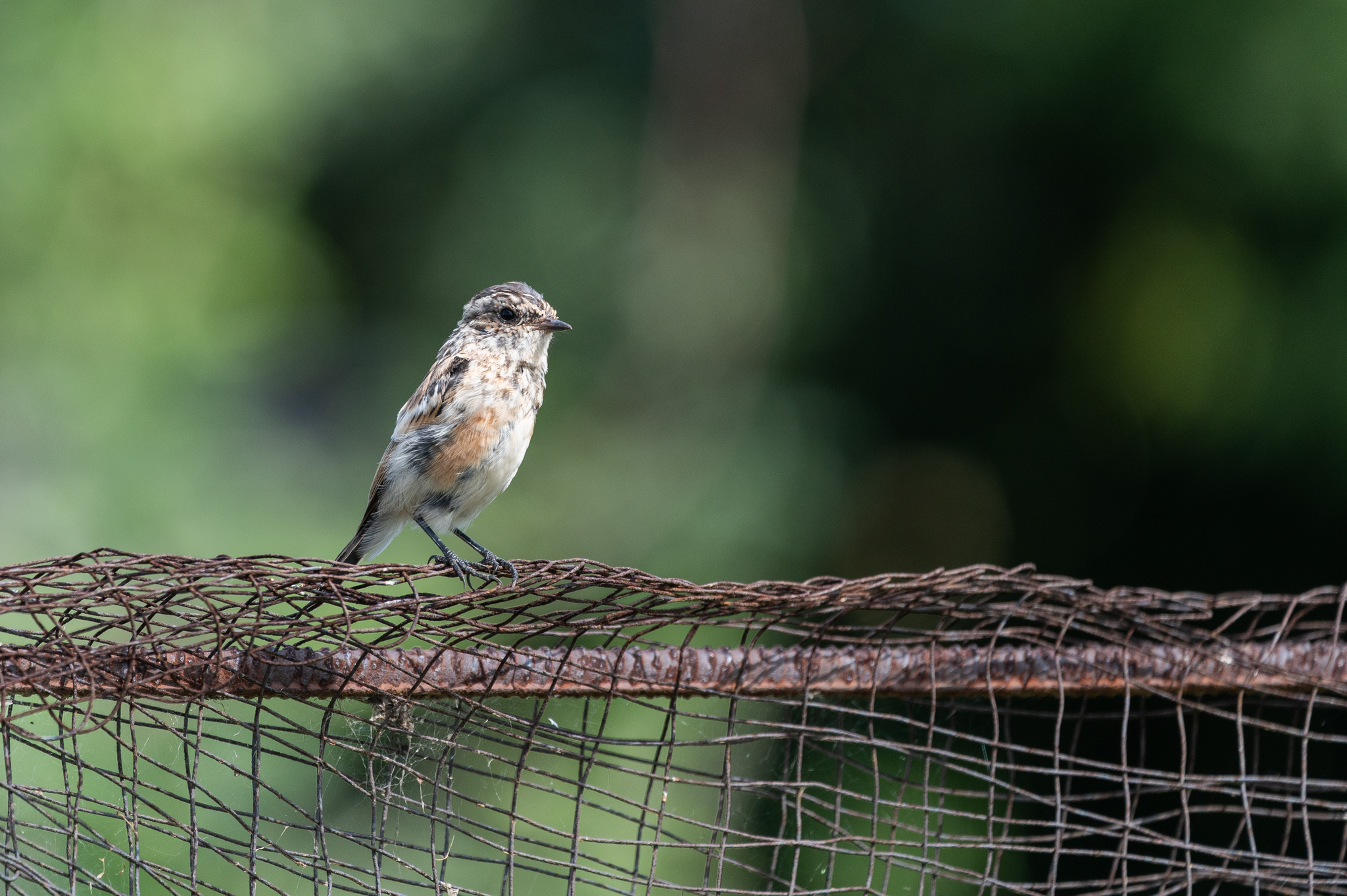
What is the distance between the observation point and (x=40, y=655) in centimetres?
161

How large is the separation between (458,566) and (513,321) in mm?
2013

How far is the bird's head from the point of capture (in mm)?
3850

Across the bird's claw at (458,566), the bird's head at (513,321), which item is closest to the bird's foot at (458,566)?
the bird's claw at (458,566)

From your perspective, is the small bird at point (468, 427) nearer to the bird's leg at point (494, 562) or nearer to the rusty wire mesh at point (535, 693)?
the bird's leg at point (494, 562)

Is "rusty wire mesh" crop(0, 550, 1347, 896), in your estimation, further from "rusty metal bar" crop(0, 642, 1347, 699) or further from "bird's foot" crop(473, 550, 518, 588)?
"bird's foot" crop(473, 550, 518, 588)

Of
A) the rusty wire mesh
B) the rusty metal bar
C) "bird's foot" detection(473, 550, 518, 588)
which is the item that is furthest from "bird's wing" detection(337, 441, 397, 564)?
the rusty metal bar

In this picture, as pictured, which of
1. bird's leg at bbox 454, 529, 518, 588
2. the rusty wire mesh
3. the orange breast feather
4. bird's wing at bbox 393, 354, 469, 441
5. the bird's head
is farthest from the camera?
the bird's head

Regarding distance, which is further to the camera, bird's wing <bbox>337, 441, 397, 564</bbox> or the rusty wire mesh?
bird's wing <bbox>337, 441, 397, 564</bbox>

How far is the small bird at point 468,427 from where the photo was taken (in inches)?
141

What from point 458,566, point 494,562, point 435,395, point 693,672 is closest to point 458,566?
point 458,566

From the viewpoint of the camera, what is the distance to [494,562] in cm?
304

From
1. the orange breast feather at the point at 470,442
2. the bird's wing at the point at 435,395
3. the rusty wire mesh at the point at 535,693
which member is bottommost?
the rusty wire mesh at the point at 535,693

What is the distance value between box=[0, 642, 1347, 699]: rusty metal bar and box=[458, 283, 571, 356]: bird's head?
2066 millimetres

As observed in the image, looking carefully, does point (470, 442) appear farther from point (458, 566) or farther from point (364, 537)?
point (458, 566)
